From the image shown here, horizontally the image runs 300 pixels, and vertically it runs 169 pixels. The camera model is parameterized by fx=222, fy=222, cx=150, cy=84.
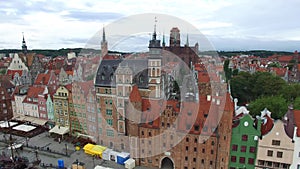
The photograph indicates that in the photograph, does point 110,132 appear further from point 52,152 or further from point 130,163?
point 52,152

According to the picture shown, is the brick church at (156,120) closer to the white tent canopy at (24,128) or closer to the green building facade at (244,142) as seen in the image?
the green building facade at (244,142)

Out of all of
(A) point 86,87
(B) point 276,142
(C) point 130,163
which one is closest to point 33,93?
(A) point 86,87

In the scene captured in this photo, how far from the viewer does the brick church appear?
29.0 metres

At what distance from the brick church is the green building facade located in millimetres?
1093

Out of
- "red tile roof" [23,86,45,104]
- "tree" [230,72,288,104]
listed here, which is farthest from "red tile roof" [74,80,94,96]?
"tree" [230,72,288,104]

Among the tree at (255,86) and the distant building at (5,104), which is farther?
the tree at (255,86)

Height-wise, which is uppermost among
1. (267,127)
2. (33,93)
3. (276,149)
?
(33,93)

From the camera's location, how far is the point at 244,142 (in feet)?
92.8

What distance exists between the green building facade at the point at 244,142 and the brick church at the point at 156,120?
3.59 ft

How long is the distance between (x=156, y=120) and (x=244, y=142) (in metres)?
11.8

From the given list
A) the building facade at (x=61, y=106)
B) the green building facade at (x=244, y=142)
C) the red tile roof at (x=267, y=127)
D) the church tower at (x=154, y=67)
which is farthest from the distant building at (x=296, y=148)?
the building facade at (x=61, y=106)

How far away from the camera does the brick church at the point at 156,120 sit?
2895cm

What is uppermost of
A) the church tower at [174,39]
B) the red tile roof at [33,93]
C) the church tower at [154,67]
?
the church tower at [174,39]

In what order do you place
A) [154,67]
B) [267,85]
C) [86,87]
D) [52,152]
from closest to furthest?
[52,152]
[154,67]
[86,87]
[267,85]
